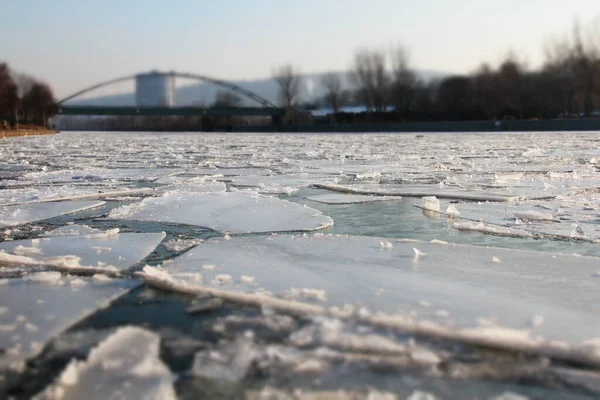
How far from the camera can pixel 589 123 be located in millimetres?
39438

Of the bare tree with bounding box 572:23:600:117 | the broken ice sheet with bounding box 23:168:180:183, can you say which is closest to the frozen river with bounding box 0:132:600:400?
the broken ice sheet with bounding box 23:168:180:183

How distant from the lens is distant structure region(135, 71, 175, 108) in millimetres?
119194

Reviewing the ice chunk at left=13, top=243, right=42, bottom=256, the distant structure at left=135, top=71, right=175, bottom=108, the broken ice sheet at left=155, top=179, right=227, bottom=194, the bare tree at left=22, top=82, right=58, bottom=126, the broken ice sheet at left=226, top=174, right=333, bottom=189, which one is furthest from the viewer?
the distant structure at left=135, top=71, right=175, bottom=108

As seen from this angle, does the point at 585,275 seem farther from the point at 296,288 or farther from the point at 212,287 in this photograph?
the point at 212,287

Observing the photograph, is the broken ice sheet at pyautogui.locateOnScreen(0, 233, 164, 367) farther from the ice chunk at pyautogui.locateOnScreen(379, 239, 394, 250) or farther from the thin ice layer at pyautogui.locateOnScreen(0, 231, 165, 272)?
the ice chunk at pyautogui.locateOnScreen(379, 239, 394, 250)

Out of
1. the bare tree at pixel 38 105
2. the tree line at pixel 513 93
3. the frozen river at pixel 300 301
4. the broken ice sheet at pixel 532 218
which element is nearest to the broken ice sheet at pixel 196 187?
the frozen river at pixel 300 301

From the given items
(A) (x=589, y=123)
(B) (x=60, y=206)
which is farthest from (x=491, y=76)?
(B) (x=60, y=206)

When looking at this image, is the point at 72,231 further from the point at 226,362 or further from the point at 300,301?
the point at 226,362

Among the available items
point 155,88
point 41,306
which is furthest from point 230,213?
point 155,88

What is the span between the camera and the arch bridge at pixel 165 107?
6906 centimetres

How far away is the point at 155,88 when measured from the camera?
120938 millimetres

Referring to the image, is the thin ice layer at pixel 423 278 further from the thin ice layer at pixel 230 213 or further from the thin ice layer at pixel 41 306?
the thin ice layer at pixel 230 213

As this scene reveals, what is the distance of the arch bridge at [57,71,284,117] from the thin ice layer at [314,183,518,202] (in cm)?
6001

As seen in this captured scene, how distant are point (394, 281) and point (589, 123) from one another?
134 ft
